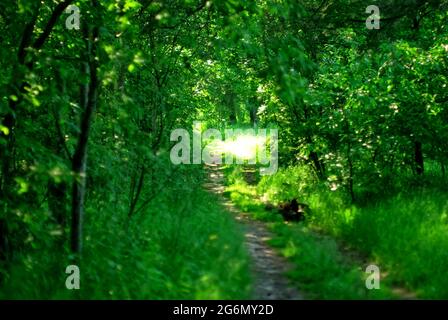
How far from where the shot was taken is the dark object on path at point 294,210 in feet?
34.5

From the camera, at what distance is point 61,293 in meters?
5.39

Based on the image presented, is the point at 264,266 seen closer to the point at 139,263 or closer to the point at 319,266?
the point at 319,266

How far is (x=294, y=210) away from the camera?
10742 mm

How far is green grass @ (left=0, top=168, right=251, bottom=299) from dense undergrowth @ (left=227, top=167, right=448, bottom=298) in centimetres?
100

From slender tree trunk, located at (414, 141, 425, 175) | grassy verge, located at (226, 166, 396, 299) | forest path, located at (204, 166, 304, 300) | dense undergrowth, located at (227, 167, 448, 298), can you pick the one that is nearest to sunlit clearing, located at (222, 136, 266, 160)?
slender tree trunk, located at (414, 141, 425, 175)

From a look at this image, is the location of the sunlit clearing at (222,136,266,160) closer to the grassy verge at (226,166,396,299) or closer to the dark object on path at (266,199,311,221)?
the dark object on path at (266,199,311,221)

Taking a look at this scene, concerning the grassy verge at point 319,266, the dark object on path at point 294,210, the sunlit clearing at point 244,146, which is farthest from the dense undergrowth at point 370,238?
the sunlit clearing at point 244,146

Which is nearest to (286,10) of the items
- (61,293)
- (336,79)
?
(61,293)

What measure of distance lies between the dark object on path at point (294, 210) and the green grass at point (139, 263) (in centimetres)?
223

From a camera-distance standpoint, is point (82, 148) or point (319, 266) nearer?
point (82, 148)

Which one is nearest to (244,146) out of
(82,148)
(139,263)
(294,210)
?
(294,210)

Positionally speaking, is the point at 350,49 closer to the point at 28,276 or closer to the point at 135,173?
the point at 135,173

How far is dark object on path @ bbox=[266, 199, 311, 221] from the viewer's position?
10.5 meters

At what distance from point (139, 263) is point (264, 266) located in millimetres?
2253
